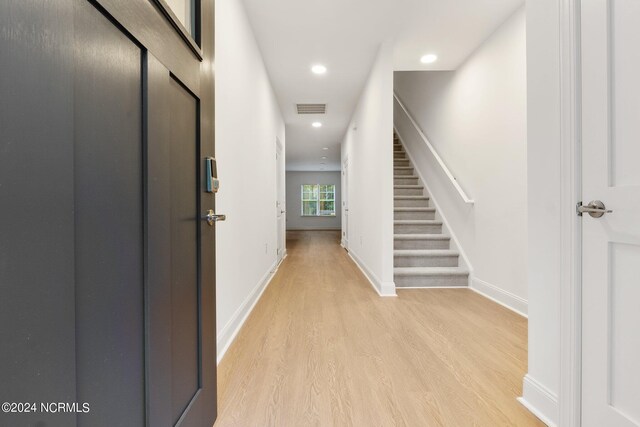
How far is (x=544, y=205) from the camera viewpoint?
1143 millimetres

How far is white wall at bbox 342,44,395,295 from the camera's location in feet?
9.29

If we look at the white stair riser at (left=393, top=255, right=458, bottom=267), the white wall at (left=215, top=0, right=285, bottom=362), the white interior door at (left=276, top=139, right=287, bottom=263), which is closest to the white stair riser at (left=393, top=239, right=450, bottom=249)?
the white stair riser at (left=393, top=255, right=458, bottom=267)

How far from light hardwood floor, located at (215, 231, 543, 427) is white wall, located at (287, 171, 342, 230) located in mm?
9067

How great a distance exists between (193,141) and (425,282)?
289cm

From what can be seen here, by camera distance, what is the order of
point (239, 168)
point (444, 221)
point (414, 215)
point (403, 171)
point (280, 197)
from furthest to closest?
point (280, 197) < point (403, 171) < point (414, 215) < point (444, 221) < point (239, 168)

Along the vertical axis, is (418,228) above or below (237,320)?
above

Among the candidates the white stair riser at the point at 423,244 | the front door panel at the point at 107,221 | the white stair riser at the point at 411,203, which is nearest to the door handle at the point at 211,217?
the front door panel at the point at 107,221

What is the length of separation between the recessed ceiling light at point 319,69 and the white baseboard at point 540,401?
11.0ft

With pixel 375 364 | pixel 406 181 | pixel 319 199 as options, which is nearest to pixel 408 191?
pixel 406 181

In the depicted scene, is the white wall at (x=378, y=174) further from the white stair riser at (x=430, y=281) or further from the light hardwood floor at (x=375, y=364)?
the light hardwood floor at (x=375, y=364)

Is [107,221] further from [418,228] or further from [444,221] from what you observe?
[444,221]

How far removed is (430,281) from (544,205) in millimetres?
2179

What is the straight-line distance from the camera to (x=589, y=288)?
960 mm

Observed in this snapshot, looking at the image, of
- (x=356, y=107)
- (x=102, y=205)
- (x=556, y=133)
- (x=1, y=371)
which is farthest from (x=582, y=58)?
(x=356, y=107)
